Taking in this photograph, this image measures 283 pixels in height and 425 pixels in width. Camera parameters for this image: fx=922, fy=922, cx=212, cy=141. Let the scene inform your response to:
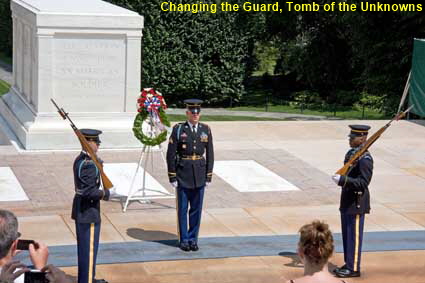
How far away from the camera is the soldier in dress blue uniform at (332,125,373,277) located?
30.0 feet

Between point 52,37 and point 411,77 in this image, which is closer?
point 52,37

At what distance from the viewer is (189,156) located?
32.5 ft

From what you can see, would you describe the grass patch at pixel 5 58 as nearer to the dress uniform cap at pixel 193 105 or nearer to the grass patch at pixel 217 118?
the grass patch at pixel 217 118

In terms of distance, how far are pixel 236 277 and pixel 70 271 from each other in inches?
64.0

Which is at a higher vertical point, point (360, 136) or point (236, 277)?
point (360, 136)

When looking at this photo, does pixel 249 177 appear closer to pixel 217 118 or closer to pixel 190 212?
pixel 190 212

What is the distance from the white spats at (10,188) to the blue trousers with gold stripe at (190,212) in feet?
9.61

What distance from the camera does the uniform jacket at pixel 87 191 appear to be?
8.44 metres

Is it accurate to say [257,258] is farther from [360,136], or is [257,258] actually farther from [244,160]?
[244,160]

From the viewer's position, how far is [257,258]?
9672 mm

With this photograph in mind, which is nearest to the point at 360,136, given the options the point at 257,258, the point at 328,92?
the point at 257,258

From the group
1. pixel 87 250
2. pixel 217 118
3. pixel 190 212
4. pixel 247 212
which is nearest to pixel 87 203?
pixel 87 250

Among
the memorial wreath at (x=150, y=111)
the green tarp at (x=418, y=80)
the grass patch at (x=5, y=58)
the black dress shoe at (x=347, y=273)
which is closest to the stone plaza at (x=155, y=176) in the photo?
the black dress shoe at (x=347, y=273)

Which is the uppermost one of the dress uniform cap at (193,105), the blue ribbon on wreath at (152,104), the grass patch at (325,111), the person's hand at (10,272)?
the dress uniform cap at (193,105)
